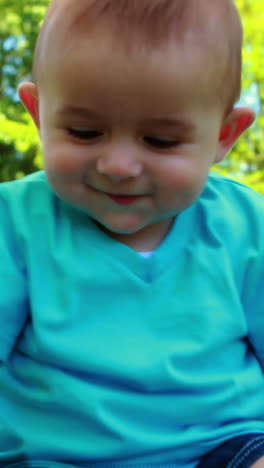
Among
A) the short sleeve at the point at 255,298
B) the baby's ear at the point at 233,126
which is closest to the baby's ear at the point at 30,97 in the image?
the baby's ear at the point at 233,126

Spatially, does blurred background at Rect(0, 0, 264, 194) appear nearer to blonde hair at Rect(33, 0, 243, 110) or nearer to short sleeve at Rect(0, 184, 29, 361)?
blonde hair at Rect(33, 0, 243, 110)

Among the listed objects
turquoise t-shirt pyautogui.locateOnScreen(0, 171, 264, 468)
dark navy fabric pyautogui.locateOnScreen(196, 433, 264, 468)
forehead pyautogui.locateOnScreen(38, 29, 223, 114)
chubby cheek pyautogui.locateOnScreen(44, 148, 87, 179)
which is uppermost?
forehead pyautogui.locateOnScreen(38, 29, 223, 114)

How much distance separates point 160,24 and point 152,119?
155 millimetres

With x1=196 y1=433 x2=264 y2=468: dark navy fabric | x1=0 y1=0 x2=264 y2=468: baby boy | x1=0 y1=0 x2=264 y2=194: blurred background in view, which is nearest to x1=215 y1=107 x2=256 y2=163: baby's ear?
x1=0 y1=0 x2=264 y2=468: baby boy

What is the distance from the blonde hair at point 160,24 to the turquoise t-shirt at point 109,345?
0.32 meters

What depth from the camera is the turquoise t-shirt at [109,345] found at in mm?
1127

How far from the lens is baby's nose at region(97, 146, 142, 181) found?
103 centimetres

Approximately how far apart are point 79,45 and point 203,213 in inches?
19.3

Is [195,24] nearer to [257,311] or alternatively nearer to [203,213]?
[203,213]

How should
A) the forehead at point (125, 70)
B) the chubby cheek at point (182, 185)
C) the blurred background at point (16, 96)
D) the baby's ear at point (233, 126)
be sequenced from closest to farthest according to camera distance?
the forehead at point (125, 70)
the chubby cheek at point (182, 185)
the baby's ear at point (233, 126)
the blurred background at point (16, 96)

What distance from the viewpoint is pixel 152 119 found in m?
1.03

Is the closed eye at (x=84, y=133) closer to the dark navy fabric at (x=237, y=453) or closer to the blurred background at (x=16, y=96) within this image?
the dark navy fabric at (x=237, y=453)

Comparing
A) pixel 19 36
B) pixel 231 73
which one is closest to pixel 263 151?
pixel 19 36

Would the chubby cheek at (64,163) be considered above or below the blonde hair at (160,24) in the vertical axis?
below
